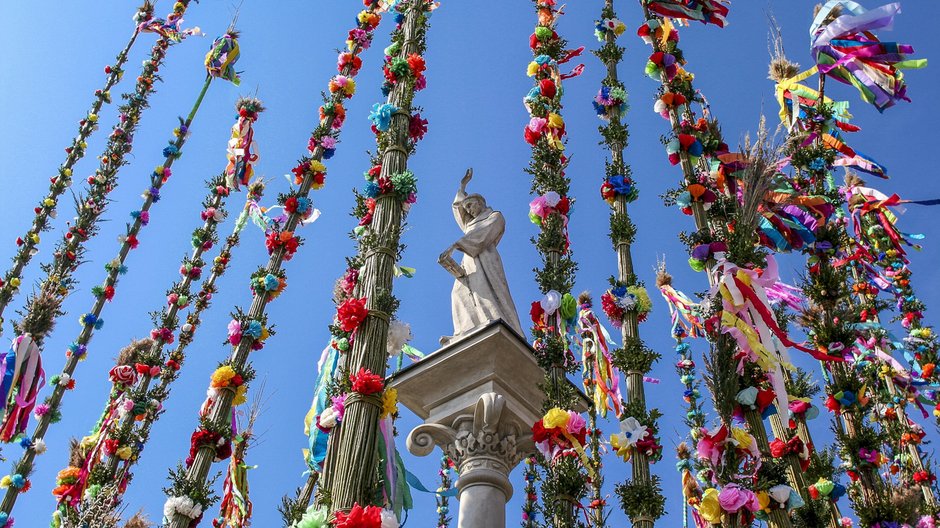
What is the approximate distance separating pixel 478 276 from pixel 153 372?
5394mm

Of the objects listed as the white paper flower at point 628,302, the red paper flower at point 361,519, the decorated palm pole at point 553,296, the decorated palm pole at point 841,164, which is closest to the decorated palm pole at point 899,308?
the decorated palm pole at point 841,164

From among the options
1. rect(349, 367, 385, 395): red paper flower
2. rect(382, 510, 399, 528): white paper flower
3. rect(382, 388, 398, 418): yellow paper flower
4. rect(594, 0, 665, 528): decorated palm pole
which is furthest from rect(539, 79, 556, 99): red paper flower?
rect(382, 510, 399, 528): white paper flower

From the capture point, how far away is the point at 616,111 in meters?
11.5

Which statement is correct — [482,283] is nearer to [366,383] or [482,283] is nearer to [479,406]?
[479,406]

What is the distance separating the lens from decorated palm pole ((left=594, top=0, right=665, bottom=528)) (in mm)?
8008

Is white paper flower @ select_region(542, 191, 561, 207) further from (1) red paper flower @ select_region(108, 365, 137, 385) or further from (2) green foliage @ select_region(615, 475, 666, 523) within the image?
(1) red paper flower @ select_region(108, 365, 137, 385)

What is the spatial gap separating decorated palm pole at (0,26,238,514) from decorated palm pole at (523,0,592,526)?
6.40 meters

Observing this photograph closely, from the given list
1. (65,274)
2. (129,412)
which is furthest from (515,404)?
(65,274)

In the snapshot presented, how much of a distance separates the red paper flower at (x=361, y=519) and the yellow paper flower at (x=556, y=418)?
1769 mm

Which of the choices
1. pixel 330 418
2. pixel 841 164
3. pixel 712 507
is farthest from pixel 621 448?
pixel 841 164

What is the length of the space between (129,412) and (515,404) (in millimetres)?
5817

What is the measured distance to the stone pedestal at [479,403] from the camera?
7.93 metres

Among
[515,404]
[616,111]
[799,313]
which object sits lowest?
[515,404]

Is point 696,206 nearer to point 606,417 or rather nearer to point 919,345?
point 606,417
